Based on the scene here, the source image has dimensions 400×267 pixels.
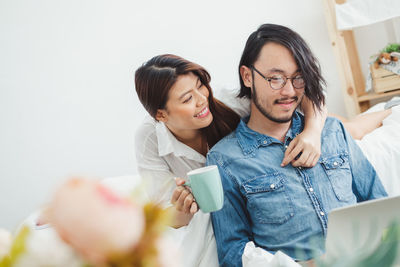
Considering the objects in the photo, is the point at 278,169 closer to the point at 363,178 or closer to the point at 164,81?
the point at 363,178

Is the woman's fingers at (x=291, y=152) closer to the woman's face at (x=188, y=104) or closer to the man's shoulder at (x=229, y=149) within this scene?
the man's shoulder at (x=229, y=149)

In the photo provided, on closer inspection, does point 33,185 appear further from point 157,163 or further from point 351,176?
point 351,176

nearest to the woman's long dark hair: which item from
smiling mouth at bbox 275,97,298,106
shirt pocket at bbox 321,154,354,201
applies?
smiling mouth at bbox 275,97,298,106

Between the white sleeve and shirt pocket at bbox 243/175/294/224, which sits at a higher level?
the white sleeve

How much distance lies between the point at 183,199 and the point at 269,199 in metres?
0.30

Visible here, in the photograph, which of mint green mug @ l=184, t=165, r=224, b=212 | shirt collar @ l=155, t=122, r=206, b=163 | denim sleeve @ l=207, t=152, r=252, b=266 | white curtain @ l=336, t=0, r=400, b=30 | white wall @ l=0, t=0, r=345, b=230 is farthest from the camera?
white wall @ l=0, t=0, r=345, b=230

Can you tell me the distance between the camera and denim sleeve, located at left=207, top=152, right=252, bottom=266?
3.42ft

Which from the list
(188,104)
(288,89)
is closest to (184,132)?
(188,104)

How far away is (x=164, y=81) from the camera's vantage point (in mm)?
1246

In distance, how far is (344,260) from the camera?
282 mm

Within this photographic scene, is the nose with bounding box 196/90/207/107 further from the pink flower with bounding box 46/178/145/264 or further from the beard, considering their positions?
the pink flower with bounding box 46/178/145/264

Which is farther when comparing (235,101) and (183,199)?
(235,101)

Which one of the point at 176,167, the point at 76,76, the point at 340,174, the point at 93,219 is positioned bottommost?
the point at 340,174

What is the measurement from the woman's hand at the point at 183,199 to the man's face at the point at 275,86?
436mm
